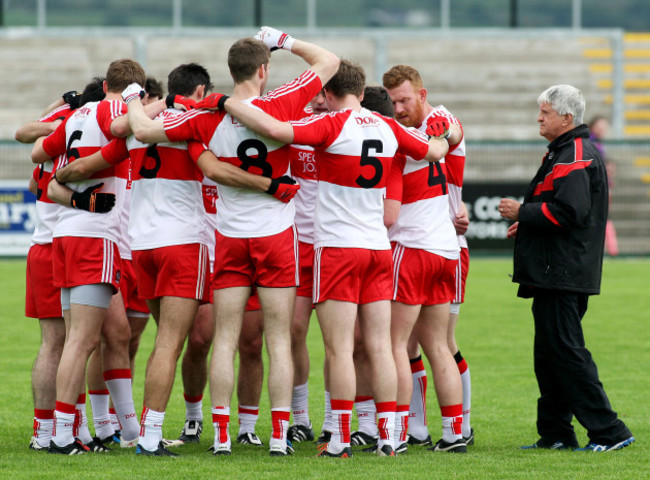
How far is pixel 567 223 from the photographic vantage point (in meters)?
6.41

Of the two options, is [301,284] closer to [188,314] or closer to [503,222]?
[188,314]

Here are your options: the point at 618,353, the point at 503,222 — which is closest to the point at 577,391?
the point at 618,353

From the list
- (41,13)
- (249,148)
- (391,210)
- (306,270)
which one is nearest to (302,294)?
(306,270)

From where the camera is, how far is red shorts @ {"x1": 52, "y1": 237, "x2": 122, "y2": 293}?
634 centimetres

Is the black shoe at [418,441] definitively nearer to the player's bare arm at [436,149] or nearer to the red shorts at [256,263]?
the red shorts at [256,263]

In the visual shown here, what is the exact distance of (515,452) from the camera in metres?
6.48

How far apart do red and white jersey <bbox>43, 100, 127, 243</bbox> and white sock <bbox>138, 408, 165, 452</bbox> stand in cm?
112

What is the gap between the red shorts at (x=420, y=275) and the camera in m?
6.55

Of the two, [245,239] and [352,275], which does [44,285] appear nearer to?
[245,239]

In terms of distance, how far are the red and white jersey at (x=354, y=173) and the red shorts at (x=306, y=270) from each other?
2.17ft

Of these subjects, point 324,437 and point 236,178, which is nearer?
point 236,178

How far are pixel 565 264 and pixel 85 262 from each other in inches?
117

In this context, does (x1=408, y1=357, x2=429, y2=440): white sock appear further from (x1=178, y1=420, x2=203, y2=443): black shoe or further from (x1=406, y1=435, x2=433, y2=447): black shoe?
(x1=178, y1=420, x2=203, y2=443): black shoe

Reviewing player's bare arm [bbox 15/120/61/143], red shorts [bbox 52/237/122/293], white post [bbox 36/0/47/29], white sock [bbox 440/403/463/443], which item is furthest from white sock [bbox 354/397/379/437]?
white post [bbox 36/0/47/29]
